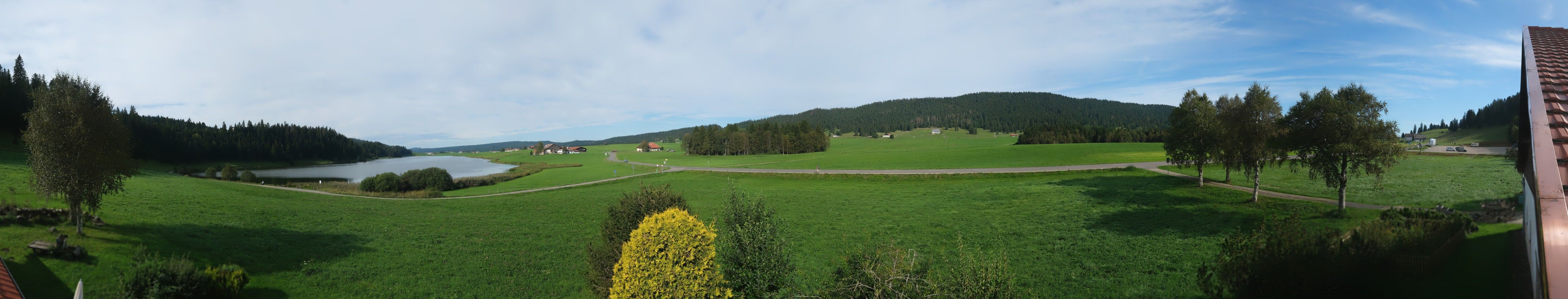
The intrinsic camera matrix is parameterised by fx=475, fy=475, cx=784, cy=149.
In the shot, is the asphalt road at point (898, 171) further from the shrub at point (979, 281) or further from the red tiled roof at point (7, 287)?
the red tiled roof at point (7, 287)

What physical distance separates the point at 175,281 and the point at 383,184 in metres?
36.4

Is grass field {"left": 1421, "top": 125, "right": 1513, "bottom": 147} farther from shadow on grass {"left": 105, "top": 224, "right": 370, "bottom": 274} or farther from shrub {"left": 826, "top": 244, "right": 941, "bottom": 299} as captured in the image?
shadow on grass {"left": 105, "top": 224, "right": 370, "bottom": 274}

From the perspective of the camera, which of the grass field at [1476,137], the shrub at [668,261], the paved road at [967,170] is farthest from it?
the paved road at [967,170]

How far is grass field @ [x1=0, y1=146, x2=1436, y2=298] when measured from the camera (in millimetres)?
11047

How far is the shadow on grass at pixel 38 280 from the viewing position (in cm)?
888

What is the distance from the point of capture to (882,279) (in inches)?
277

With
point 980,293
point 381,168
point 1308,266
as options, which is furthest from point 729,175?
point 381,168

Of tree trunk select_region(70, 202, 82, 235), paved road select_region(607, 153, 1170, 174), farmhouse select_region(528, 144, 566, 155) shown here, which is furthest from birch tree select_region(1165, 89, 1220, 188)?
farmhouse select_region(528, 144, 566, 155)

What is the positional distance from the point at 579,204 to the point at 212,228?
15.5 m

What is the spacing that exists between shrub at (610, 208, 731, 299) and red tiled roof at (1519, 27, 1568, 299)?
8.01 meters

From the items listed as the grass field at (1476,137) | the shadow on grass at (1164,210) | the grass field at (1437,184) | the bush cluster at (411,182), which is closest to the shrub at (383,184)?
the bush cluster at (411,182)

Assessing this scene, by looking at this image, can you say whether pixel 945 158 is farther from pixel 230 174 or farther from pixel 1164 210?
pixel 230 174

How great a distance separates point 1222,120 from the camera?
60.1ft

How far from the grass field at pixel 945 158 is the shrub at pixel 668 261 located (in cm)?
4150
